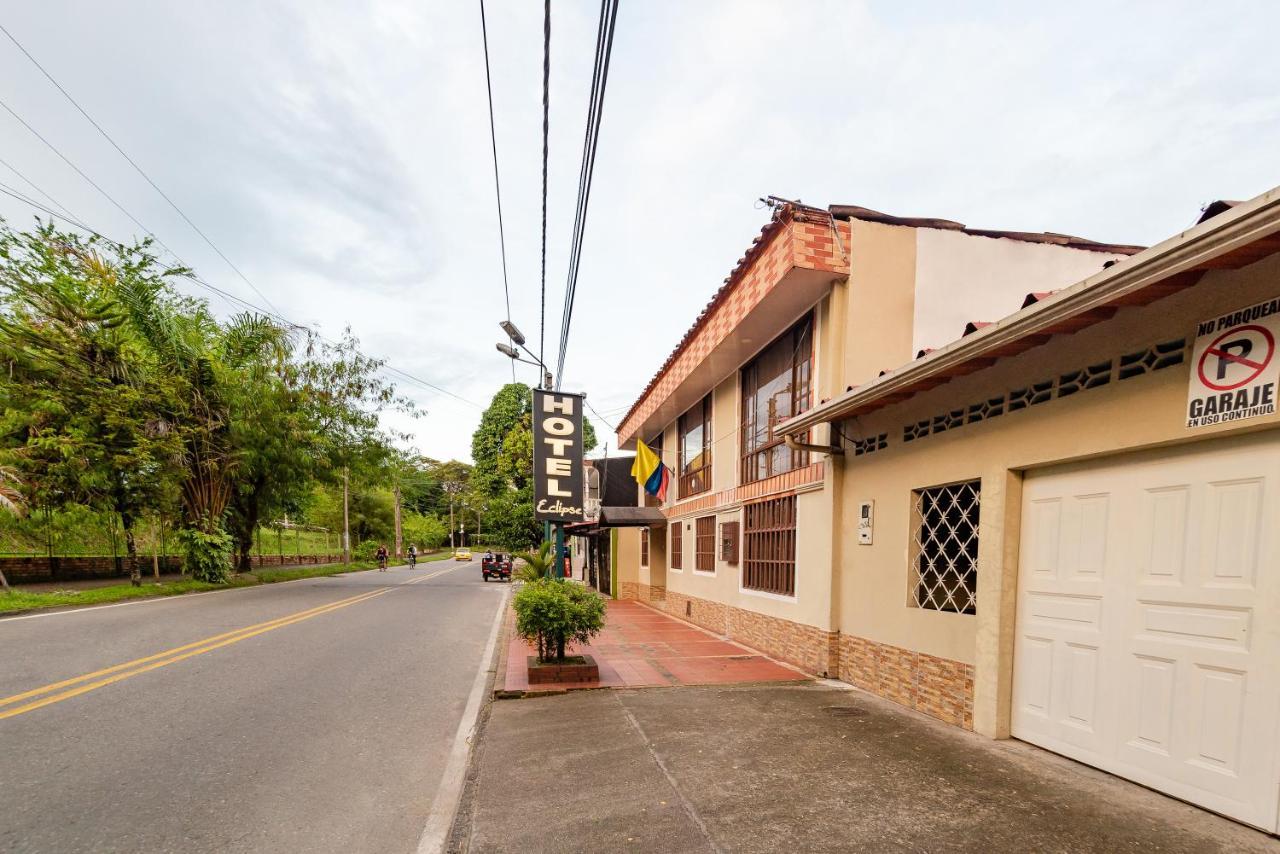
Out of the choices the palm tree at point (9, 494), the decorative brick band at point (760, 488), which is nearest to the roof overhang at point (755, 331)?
the decorative brick band at point (760, 488)

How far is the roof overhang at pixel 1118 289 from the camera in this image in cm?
271

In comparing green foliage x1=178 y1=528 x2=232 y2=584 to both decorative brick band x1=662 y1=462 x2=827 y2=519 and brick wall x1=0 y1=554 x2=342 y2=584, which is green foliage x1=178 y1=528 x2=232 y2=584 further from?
decorative brick band x1=662 y1=462 x2=827 y2=519

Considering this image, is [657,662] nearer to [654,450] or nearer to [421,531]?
[654,450]

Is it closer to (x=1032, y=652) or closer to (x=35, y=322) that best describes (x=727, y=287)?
(x=1032, y=652)

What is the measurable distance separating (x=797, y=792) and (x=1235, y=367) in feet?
11.9

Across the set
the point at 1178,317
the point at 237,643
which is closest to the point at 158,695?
the point at 237,643

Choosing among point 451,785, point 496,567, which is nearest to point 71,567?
point 496,567

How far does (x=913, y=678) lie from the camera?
5.47 metres

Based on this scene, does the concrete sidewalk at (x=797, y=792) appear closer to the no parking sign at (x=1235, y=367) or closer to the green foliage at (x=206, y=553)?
the no parking sign at (x=1235, y=367)

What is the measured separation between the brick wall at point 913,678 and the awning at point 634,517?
28.3ft

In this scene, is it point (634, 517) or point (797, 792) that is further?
point (634, 517)

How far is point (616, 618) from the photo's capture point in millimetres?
13109

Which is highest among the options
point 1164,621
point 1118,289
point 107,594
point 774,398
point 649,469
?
point 774,398

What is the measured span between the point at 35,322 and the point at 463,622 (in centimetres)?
1410
